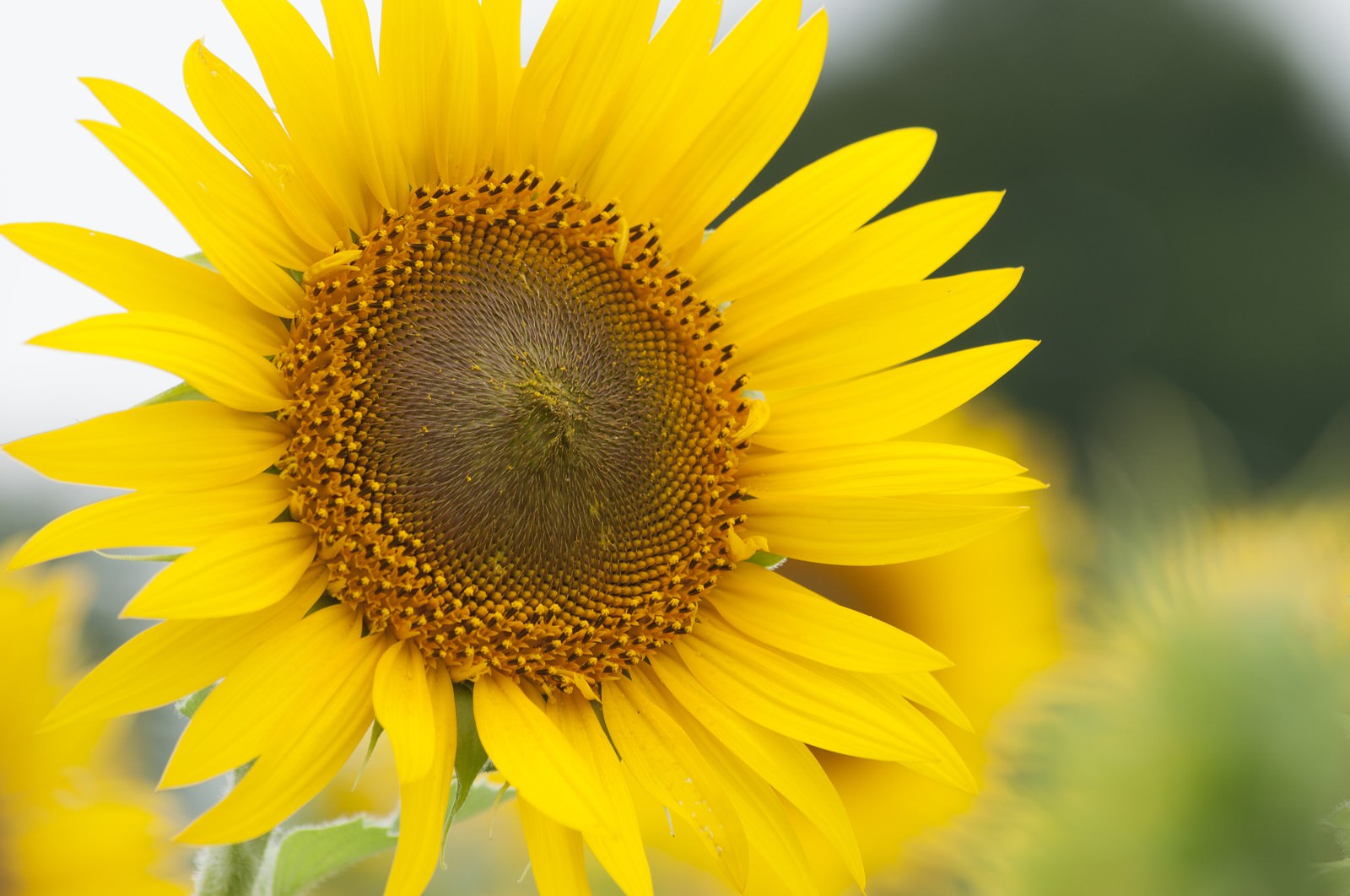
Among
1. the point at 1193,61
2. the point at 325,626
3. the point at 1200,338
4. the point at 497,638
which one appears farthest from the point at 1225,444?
the point at 1193,61

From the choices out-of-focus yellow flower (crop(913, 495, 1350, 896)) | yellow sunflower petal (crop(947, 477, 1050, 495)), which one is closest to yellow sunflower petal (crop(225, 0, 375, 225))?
yellow sunflower petal (crop(947, 477, 1050, 495))

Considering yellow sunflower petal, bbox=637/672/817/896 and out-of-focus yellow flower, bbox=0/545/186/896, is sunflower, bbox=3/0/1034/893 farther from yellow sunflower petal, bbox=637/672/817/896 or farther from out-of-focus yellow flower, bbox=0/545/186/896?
out-of-focus yellow flower, bbox=0/545/186/896

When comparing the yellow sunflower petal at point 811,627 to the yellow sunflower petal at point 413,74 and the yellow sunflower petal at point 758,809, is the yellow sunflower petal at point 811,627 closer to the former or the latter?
the yellow sunflower petal at point 758,809

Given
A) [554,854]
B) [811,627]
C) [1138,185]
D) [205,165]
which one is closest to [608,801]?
[554,854]

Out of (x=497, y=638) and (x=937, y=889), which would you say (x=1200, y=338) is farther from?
(x=497, y=638)

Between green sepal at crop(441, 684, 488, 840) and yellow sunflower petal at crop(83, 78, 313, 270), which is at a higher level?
yellow sunflower petal at crop(83, 78, 313, 270)

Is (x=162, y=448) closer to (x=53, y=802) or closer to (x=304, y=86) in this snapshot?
(x=304, y=86)
